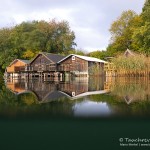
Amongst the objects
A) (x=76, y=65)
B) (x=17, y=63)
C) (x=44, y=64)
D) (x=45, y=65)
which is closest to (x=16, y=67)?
(x=17, y=63)

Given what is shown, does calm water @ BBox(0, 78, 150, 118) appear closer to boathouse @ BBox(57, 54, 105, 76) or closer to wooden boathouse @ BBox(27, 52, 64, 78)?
boathouse @ BBox(57, 54, 105, 76)

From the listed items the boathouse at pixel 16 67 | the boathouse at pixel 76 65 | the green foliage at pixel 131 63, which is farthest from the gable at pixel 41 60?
the green foliage at pixel 131 63

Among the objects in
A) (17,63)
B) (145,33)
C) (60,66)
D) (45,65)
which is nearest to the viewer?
(145,33)

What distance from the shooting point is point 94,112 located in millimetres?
7406

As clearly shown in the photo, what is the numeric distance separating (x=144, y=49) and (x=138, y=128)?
1070 inches

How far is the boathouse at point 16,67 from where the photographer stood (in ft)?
155

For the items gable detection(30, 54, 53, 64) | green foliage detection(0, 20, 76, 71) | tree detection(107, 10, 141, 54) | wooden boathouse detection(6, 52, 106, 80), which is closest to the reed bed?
wooden boathouse detection(6, 52, 106, 80)

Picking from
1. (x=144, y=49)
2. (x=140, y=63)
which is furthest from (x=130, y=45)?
(x=140, y=63)

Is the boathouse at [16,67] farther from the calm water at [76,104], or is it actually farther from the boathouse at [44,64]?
the calm water at [76,104]

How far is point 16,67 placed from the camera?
48219 mm

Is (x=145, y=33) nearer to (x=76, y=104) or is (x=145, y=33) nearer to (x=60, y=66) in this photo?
(x=60, y=66)

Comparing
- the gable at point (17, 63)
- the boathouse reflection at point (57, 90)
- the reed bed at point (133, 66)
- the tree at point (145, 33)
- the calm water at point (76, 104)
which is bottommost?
the calm water at point (76, 104)

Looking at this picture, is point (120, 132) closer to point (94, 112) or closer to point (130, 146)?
point (130, 146)

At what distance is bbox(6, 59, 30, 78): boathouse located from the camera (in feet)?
155
